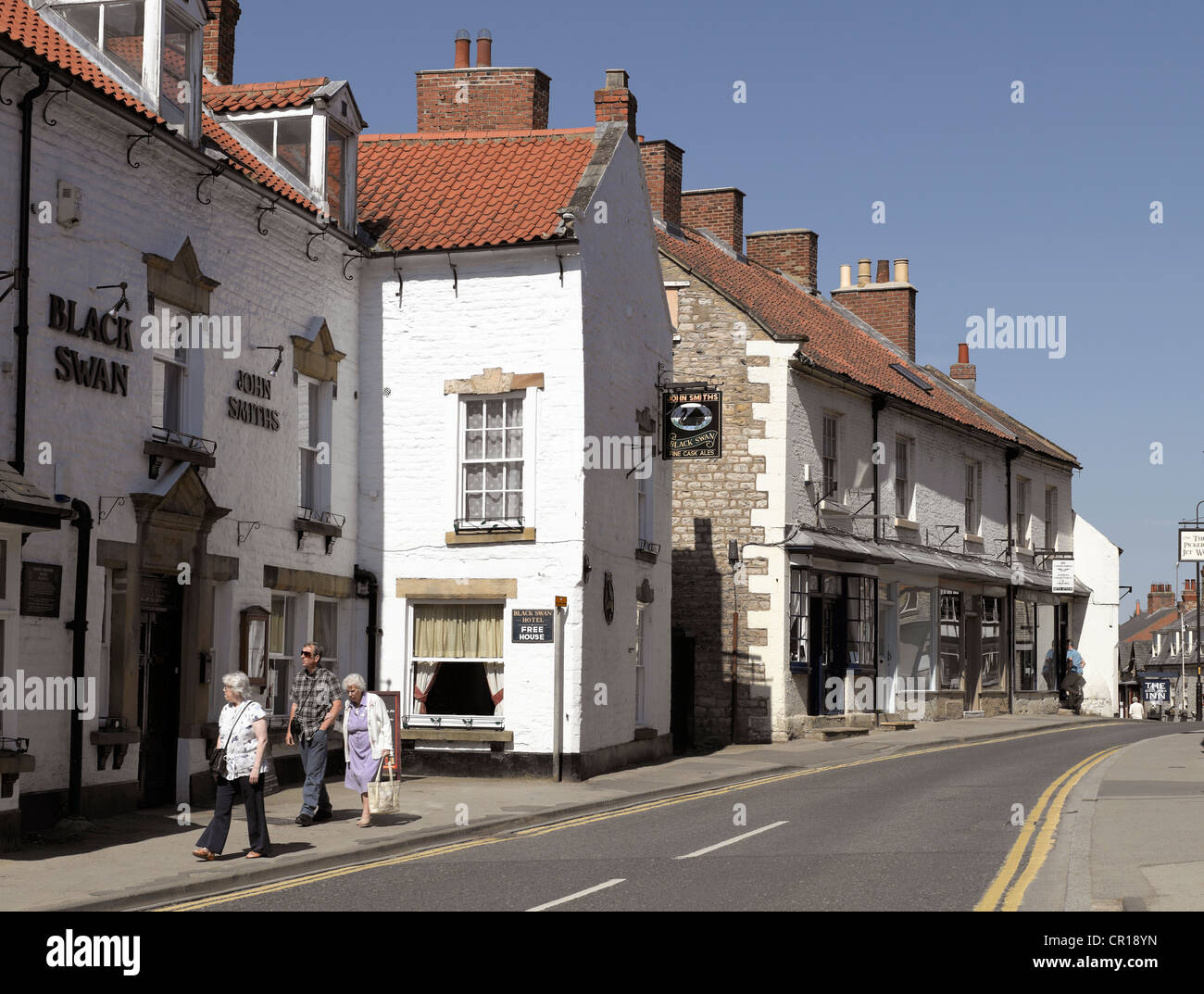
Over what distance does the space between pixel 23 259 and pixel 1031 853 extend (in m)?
11.2

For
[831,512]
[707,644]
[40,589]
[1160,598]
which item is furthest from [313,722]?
[1160,598]

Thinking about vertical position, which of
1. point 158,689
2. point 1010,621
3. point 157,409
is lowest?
point 158,689

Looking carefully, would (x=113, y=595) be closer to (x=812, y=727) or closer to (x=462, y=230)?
(x=462, y=230)

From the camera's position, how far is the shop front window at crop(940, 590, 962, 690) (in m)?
36.2

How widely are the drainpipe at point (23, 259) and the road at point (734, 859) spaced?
5.27m

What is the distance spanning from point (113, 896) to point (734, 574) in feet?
63.3

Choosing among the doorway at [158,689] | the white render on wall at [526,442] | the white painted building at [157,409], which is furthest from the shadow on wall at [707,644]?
the doorway at [158,689]

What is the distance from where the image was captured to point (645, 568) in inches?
982

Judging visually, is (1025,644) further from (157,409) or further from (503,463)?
(157,409)

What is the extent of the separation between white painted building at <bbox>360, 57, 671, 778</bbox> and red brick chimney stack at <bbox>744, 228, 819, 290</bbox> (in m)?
18.3

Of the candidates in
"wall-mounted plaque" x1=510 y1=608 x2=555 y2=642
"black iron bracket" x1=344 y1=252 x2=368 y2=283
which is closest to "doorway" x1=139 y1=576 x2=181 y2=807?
"wall-mounted plaque" x1=510 y1=608 x2=555 y2=642

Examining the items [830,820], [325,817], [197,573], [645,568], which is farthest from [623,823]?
[645,568]

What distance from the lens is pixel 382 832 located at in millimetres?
15336

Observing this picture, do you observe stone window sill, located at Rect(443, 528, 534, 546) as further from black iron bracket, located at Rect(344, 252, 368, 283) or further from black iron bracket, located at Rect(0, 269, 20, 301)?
black iron bracket, located at Rect(0, 269, 20, 301)
